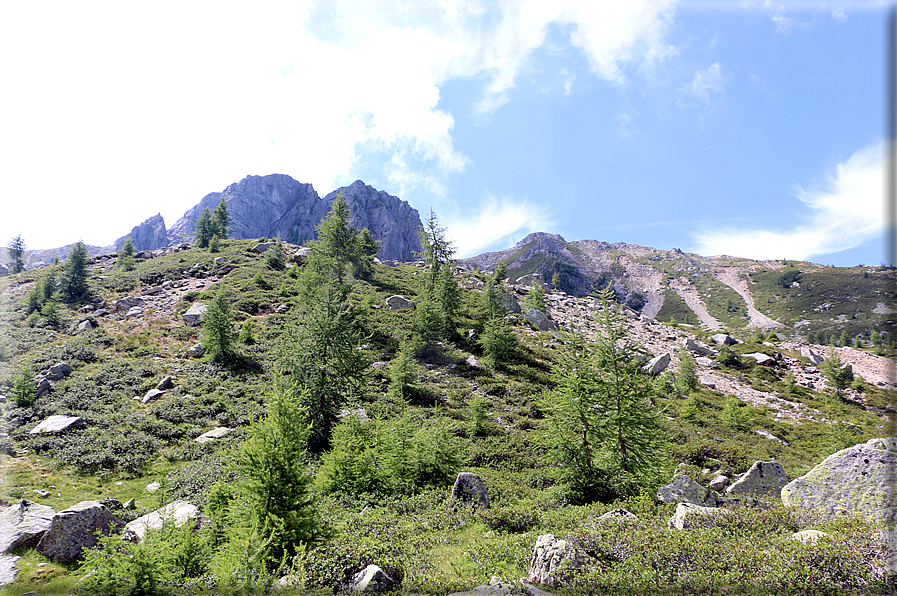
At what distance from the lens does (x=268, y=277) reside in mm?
44688

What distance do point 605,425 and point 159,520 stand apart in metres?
15.0

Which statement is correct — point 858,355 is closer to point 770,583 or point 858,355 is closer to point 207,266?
point 770,583

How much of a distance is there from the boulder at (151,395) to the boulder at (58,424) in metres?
3.10

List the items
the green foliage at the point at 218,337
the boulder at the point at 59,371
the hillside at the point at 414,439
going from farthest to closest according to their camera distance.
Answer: the green foliage at the point at 218,337, the boulder at the point at 59,371, the hillside at the point at 414,439

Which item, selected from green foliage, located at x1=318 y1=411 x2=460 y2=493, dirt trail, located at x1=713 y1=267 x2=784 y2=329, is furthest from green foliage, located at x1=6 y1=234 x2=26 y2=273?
dirt trail, located at x1=713 y1=267 x2=784 y2=329

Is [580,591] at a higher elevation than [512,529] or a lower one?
higher

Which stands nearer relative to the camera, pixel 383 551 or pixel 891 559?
pixel 891 559

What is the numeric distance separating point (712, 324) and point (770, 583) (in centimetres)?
17442

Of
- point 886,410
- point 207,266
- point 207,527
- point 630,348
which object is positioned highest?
point 207,266

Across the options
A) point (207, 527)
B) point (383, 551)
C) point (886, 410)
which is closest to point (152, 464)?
point (207, 527)

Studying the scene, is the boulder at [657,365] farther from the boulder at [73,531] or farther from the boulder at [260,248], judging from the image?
the boulder at [260,248]

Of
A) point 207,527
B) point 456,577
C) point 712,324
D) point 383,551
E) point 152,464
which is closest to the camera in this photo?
point 456,577

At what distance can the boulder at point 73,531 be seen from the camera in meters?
9.11

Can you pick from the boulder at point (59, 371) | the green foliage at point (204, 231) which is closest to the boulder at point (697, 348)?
the boulder at point (59, 371)
